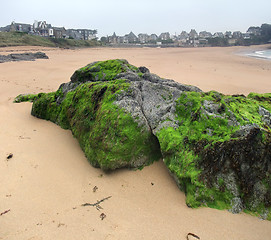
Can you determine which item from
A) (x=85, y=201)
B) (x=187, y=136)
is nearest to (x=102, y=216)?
(x=85, y=201)

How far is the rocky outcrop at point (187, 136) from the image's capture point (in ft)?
11.2

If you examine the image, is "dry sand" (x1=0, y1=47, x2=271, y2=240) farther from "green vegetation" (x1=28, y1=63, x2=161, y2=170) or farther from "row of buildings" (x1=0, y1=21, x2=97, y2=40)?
"row of buildings" (x1=0, y1=21, x2=97, y2=40)

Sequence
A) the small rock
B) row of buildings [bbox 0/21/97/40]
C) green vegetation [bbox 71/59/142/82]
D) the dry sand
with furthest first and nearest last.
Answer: row of buildings [bbox 0/21/97/40] → green vegetation [bbox 71/59/142/82] → the small rock → the dry sand

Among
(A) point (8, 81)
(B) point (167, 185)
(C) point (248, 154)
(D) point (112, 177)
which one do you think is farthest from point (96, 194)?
(A) point (8, 81)

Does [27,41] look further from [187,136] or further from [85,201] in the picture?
[187,136]

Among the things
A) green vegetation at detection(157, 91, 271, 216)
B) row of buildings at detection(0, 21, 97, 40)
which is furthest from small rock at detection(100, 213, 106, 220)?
row of buildings at detection(0, 21, 97, 40)

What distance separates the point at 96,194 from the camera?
12.4 ft

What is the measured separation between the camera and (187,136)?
3.90m

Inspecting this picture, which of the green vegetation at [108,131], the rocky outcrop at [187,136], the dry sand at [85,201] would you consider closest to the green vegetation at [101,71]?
the rocky outcrop at [187,136]

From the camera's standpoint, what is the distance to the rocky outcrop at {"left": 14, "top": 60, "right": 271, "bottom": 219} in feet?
11.2

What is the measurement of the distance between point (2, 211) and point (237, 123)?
4093 millimetres

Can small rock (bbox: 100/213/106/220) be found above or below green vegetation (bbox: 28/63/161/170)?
below

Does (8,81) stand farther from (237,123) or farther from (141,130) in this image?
(237,123)

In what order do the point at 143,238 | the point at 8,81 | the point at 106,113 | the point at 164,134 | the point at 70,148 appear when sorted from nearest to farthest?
the point at 143,238, the point at 164,134, the point at 106,113, the point at 70,148, the point at 8,81
